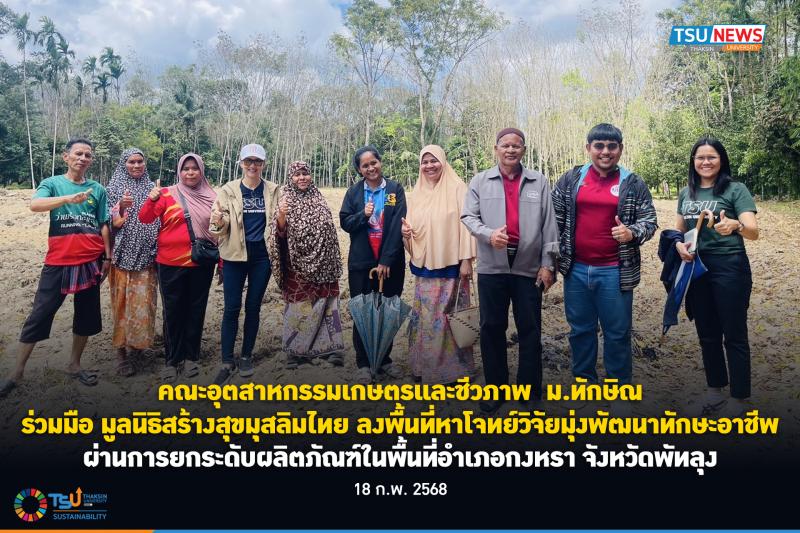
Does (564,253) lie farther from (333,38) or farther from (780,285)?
(333,38)

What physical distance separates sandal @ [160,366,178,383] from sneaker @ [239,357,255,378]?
42 cm

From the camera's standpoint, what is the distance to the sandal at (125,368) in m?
3.42

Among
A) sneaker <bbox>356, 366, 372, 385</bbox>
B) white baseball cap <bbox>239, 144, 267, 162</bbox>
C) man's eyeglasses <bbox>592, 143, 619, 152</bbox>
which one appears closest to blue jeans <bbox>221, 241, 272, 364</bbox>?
white baseball cap <bbox>239, 144, 267, 162</bbox>

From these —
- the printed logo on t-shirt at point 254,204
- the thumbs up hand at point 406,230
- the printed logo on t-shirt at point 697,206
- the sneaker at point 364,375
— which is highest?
the printed logo on t-shirt at point 254,204

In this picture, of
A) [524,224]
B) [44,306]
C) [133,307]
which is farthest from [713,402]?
[44,306]

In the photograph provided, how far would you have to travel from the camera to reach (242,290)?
3312 mm

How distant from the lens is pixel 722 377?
268 cm

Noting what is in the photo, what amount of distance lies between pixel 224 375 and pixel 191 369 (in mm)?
254

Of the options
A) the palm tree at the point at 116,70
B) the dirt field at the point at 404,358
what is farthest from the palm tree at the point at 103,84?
the dirt field at the point at 404,358

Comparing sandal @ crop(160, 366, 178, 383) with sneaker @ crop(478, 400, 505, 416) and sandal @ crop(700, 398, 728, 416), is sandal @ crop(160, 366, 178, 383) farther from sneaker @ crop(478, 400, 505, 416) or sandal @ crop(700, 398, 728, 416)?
sandal @ crop(700, 398, 728, 416)

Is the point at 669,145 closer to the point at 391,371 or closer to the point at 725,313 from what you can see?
the point at 725,313

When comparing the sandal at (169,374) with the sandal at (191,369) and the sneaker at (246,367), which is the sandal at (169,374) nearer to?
the sandal at (191,369)

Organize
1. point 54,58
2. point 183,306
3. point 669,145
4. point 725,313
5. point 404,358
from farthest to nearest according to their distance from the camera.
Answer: point 54,58 → point 669,145 → point 404,358 → point 183,306 → point 725,313

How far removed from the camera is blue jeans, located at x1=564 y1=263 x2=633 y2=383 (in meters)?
2.56
